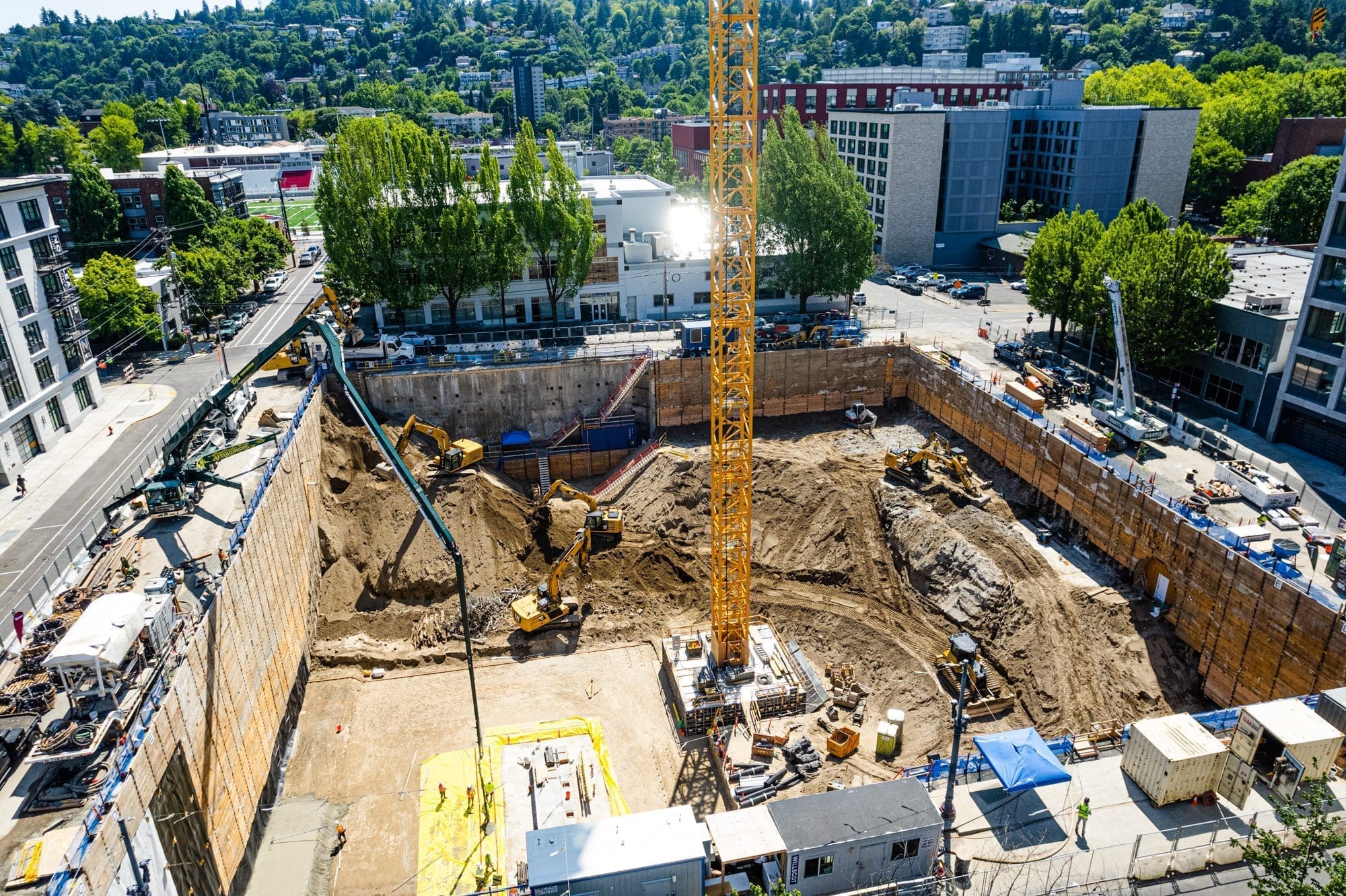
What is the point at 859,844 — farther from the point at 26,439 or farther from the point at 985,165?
the point at 985,165

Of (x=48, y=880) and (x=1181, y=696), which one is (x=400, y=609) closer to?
(x=48, y=880)

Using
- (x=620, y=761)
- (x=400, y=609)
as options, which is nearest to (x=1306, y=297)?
(x=620, y=761)

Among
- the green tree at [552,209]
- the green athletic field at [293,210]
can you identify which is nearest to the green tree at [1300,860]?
the green tree at [552,209]

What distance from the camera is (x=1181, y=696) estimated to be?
34.1 metres

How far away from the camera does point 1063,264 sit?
2162 inches

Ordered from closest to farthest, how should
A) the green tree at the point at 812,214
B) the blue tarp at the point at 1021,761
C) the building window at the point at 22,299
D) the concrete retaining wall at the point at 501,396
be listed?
the blue tarp at the point at 1021,761, the building window at the point at 22,299, the concrete retaining wall at the point at 501,396, the green tree at the point at 812,214

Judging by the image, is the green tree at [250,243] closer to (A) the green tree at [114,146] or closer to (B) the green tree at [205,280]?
(B) the green tree at [205,280]

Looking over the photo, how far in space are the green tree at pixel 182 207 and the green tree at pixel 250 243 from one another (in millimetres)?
1137

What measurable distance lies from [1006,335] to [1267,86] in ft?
276

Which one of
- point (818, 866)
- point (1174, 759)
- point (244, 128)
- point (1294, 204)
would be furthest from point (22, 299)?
point (244, 128)

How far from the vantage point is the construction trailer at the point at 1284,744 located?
74.6 ft

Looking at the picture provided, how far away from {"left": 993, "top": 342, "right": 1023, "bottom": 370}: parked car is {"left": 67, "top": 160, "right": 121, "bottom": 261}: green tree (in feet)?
262

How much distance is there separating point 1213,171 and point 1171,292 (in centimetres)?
6041

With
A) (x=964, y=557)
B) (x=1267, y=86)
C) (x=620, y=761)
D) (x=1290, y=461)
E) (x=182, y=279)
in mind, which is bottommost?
(x=620, y=761)
